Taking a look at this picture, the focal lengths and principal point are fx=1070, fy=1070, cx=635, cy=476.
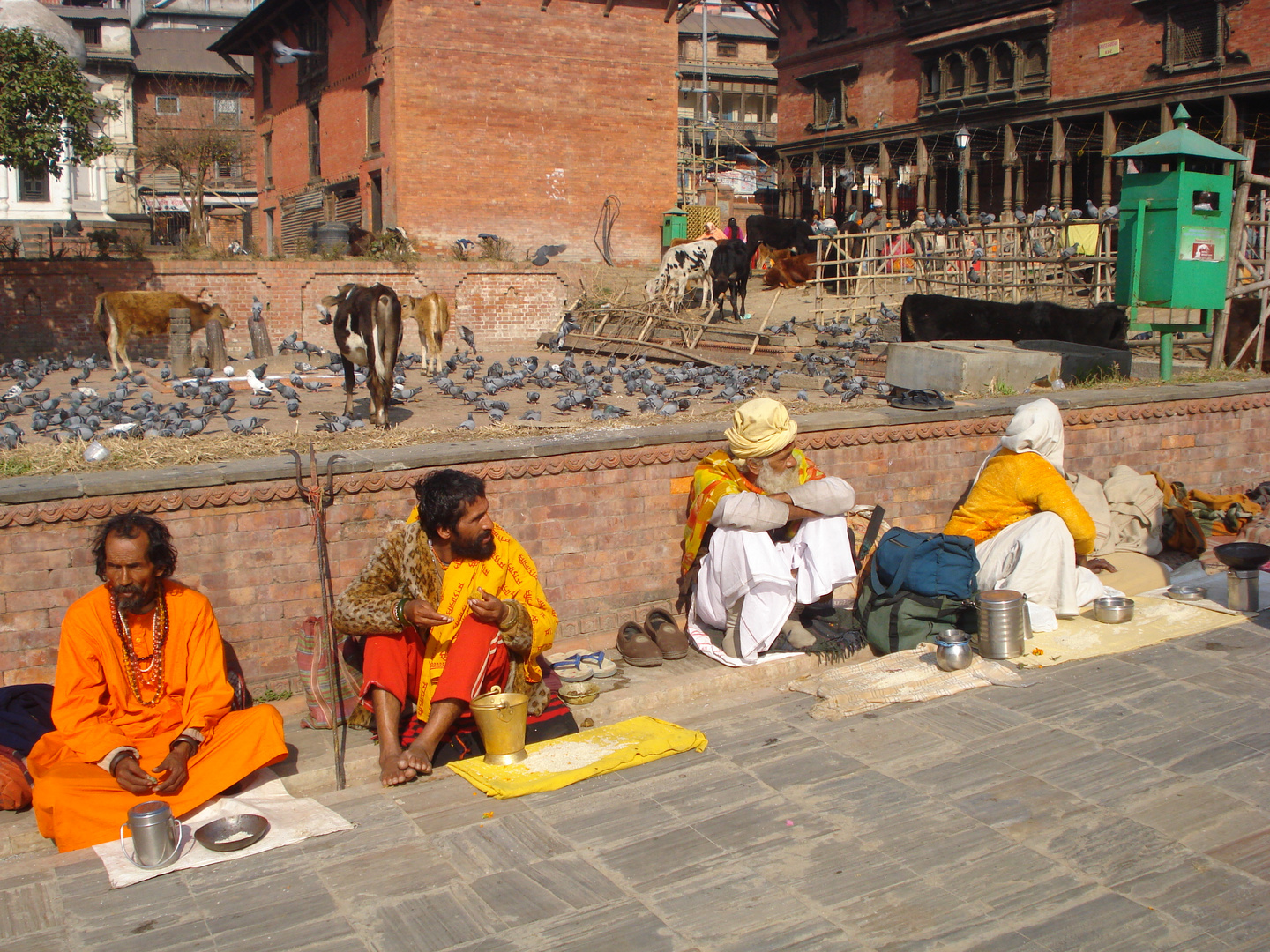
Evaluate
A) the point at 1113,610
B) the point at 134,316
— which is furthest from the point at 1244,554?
the point at 134,316

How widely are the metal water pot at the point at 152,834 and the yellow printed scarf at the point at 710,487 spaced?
3.00 metres

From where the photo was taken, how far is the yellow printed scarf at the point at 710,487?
18.8 feet

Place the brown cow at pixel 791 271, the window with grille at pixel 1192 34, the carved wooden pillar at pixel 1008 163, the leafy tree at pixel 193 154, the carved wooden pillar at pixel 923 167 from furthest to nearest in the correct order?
the leafy tree at pixel 193 154 < the carved wooden pillar at pixel 923 167 < the carved wooden pillar at pixel 1008 163 < the window with grille at pixel 1192 34 < the brown cow at pixel 791 271

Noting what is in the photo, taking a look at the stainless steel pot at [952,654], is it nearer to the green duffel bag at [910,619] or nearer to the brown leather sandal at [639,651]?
the green duffel bag at [910,619]

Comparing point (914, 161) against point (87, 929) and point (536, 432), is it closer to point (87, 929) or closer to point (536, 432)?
point (536, 432)

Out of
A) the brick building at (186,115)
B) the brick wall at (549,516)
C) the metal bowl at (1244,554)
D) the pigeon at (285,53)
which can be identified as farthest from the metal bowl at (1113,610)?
the brick building at (186,115)

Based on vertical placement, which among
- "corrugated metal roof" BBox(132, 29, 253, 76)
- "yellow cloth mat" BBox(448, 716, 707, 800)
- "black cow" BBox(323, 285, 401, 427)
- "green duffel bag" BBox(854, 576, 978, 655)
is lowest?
"yellow cloth mat" BBox(448, 716, 707, 800)

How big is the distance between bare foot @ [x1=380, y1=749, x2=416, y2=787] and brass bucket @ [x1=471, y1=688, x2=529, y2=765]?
33cm

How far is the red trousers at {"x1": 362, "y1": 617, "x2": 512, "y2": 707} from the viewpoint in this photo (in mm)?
4391

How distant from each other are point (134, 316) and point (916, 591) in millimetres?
13826

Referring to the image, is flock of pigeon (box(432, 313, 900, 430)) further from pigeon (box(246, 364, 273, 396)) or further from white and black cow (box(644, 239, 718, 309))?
white and black cow (box(644, 239, 718, 309))

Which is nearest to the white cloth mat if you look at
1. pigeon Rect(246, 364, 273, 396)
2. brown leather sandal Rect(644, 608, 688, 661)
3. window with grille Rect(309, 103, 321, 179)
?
brown leather sandal Rect(644, 608, 688, 661)

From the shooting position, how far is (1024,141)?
27781 millimetres

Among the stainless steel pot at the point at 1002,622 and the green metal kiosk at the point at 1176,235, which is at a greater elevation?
the green metal kiosk at the point at 1176,235
